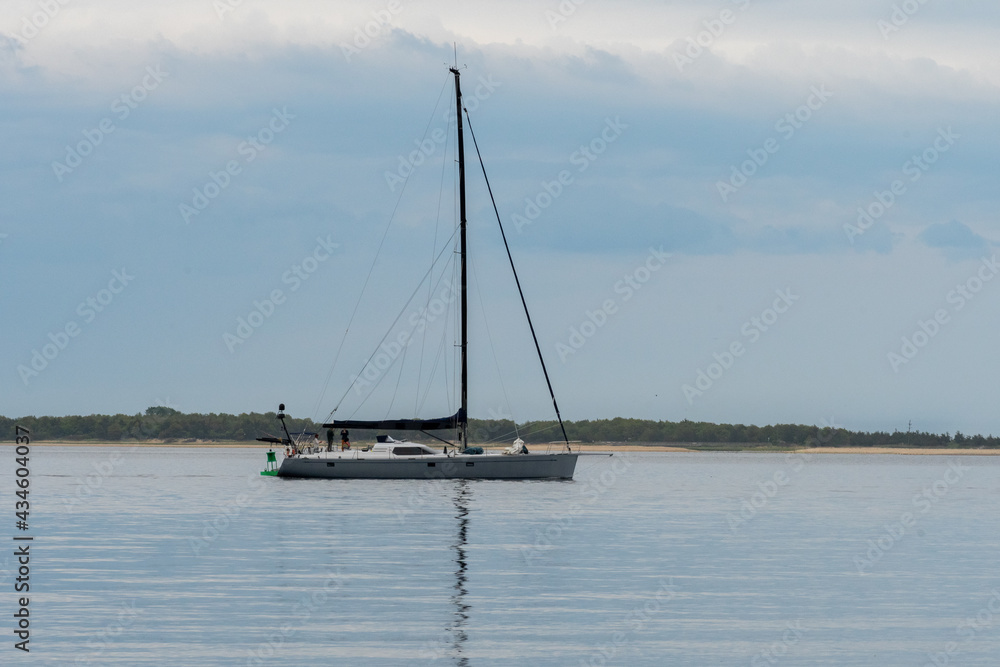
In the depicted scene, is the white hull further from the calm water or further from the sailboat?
the calm water

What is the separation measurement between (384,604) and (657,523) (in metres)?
23.8

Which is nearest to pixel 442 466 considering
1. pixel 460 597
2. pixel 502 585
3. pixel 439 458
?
pixel 439 458

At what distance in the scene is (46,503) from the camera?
5800cm

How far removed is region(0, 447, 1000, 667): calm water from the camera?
21641 mm

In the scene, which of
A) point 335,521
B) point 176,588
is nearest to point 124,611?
point 176,588

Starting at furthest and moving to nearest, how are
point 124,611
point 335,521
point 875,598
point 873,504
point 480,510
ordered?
1. point 873,504
2. point 480,510
3. point 335,521
4. point 875,598
5. point 124,611

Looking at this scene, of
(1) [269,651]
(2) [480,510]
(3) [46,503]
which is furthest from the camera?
(3) [46,503]

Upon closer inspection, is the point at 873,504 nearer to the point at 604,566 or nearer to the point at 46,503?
the point at 604,566

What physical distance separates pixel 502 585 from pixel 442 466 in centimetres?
3915

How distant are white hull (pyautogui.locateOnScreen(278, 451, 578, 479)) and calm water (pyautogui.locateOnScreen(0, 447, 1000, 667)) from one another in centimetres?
1006

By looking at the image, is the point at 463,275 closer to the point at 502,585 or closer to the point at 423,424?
the point at 423,424

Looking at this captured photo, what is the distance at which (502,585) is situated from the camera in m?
29.2

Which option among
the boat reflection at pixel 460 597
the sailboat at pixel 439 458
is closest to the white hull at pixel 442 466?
the sailboat at pixel 439 458

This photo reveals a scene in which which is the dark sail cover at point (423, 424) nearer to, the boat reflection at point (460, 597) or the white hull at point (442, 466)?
the white hull at point (442, 466)
